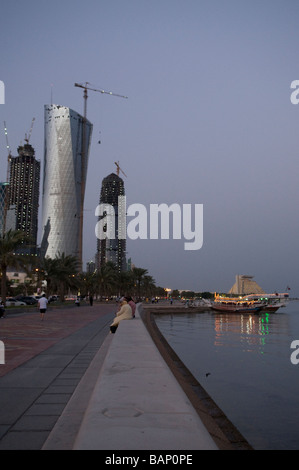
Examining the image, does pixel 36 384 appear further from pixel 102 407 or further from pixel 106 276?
pixel 106 276

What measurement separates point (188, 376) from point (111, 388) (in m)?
9.50

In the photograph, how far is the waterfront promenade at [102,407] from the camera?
3900 millimetres

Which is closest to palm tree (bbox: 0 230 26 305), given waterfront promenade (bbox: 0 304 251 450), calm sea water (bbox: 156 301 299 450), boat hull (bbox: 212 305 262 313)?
calm sea water (bbox: 156 301 299 450)

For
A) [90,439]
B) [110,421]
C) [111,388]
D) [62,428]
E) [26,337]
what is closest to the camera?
[90,439]

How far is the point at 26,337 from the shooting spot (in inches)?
639

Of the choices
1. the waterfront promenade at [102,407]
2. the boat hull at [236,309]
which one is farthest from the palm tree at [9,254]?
the boat hull at [236,309]

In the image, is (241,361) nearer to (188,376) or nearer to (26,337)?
(188,376)

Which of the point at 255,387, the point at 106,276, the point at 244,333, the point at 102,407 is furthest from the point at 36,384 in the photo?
the point at 106,276

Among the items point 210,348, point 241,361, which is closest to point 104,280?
point 210,348

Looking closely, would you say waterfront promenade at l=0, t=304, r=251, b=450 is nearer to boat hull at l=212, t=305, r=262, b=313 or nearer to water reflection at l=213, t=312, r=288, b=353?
water reflection at l=213, t=312, r=288, b=353

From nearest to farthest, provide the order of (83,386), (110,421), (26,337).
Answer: (110,421) → (83,386) → (26,337)

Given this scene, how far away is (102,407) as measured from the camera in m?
4.78

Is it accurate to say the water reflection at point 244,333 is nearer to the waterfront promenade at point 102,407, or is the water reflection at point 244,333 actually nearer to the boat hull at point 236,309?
the waterfront promenade at point 102,407

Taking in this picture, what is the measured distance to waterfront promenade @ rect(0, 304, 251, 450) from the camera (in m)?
3.90
